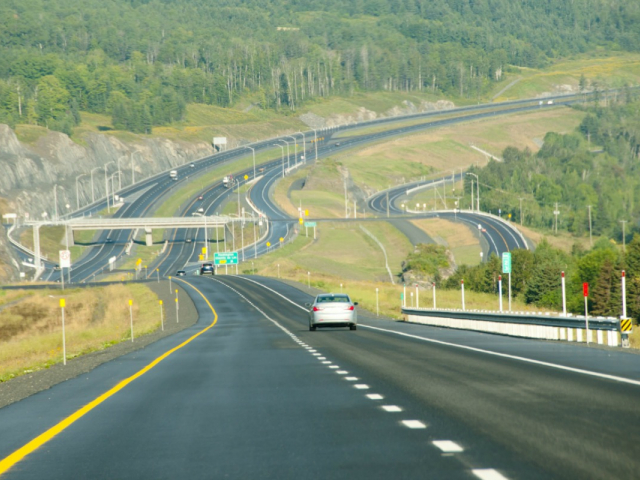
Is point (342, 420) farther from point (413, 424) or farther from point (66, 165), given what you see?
point (66, 165)

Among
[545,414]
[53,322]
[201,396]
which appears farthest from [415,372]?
[53,322]

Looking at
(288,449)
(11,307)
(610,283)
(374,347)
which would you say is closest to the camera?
(288,449)

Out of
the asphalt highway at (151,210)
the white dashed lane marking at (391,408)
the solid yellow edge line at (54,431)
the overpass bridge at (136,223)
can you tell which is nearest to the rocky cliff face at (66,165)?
the asphalt highway at (151,210)

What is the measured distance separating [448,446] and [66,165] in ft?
535

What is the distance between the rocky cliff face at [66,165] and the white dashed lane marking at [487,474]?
13324 centimetres

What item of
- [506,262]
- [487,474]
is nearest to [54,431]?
[487,474]

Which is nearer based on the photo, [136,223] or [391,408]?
[391,408]

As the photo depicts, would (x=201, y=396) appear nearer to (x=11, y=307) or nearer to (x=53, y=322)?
(x=53, y=322)

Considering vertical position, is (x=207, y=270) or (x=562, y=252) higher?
(x=562, y=252)

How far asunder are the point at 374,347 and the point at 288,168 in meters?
152

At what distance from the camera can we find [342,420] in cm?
1052

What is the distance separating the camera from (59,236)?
462 ft

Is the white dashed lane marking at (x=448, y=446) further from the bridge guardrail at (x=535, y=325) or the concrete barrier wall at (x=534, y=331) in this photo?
the concrete barrier wall at (x=534, y=331)

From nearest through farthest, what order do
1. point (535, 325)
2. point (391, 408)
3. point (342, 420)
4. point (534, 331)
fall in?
point (342, 420) < point (391, 408) < point (535, 325) < point (534, 331)
